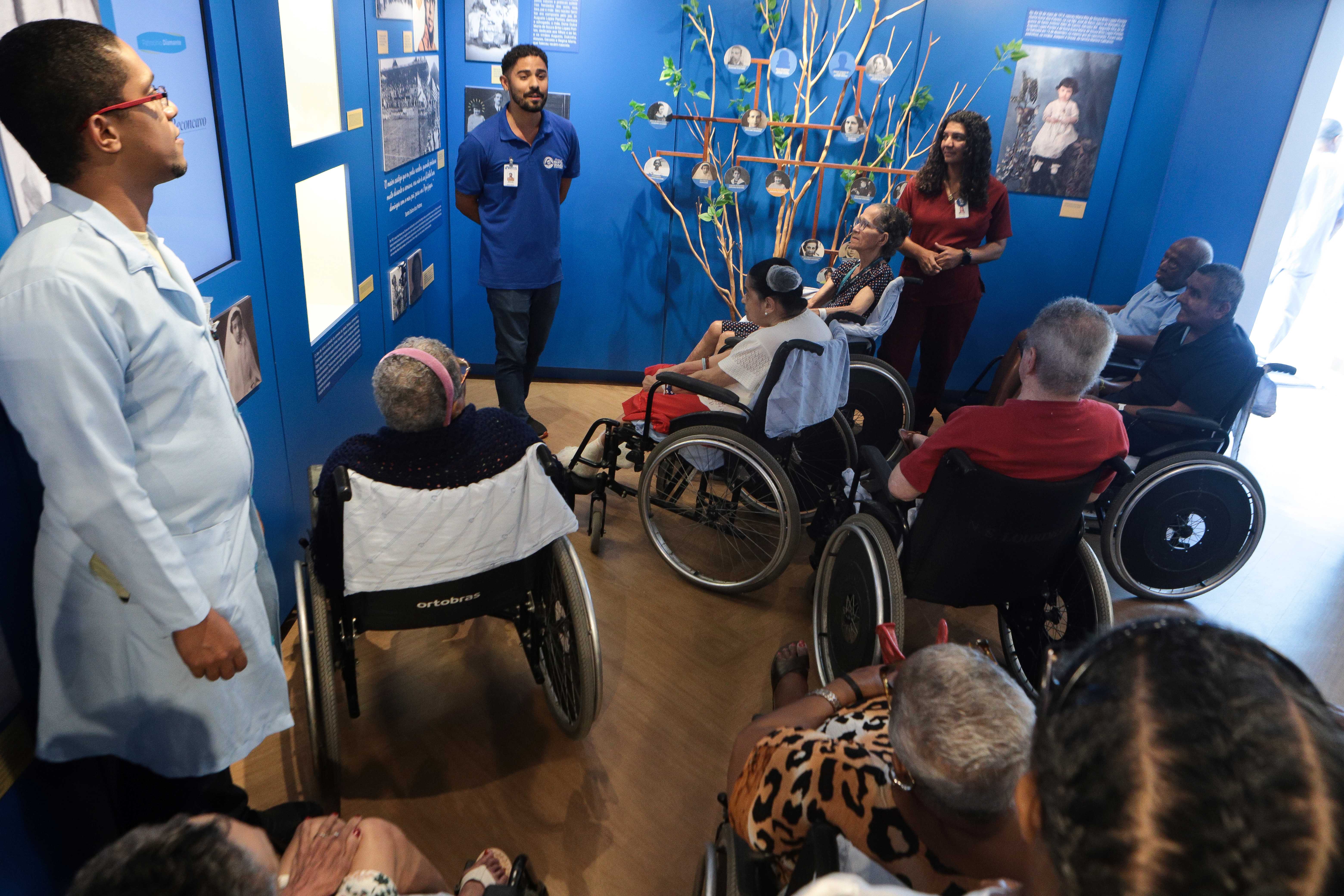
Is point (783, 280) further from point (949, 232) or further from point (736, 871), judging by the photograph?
point (736, 871)

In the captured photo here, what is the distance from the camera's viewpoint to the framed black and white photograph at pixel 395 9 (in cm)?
323

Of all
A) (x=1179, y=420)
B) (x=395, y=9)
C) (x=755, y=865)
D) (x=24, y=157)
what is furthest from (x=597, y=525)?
(x=395, y=9)

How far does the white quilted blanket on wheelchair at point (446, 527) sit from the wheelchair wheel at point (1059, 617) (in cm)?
138

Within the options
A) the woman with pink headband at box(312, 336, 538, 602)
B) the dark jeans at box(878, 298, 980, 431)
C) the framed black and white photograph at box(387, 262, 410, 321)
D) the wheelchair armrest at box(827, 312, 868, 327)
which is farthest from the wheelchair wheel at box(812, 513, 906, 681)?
the framed black and white photograph at box(387, 262, 410, 321)

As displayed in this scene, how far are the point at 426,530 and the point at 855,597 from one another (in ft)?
3.87

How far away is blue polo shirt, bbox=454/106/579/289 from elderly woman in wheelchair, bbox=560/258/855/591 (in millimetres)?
1081

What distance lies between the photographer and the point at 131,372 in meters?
1.18

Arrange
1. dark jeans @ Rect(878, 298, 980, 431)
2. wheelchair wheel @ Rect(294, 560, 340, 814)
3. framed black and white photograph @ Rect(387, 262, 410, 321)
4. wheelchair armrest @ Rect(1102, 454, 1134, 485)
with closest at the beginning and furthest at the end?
wheelchair wheel @ Rect(294, 560, 340, 814) → wheelchair armrest @ Rect(1102, 454, 1134, 485) → framed black and white photograph @ Rect(387, 262, 410, 321) → dark jeans @ Rect(878, 298, 980, 431)

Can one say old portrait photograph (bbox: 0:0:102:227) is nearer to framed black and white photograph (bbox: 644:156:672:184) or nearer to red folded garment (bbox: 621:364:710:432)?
red folded garment (bbox: 621:364:710:432)

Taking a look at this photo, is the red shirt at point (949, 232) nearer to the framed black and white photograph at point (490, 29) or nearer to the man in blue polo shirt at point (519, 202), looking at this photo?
the man in blue polo shirt at point (519, 202)

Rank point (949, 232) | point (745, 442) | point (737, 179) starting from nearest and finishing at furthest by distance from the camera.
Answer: point (745, 442) → point (949, 232) → point (737, 179)

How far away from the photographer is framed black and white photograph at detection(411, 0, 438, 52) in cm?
378

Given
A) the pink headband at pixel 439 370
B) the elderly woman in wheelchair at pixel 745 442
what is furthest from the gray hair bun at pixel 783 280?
the pink headband at pixel 439 370

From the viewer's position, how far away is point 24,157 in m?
1.33
